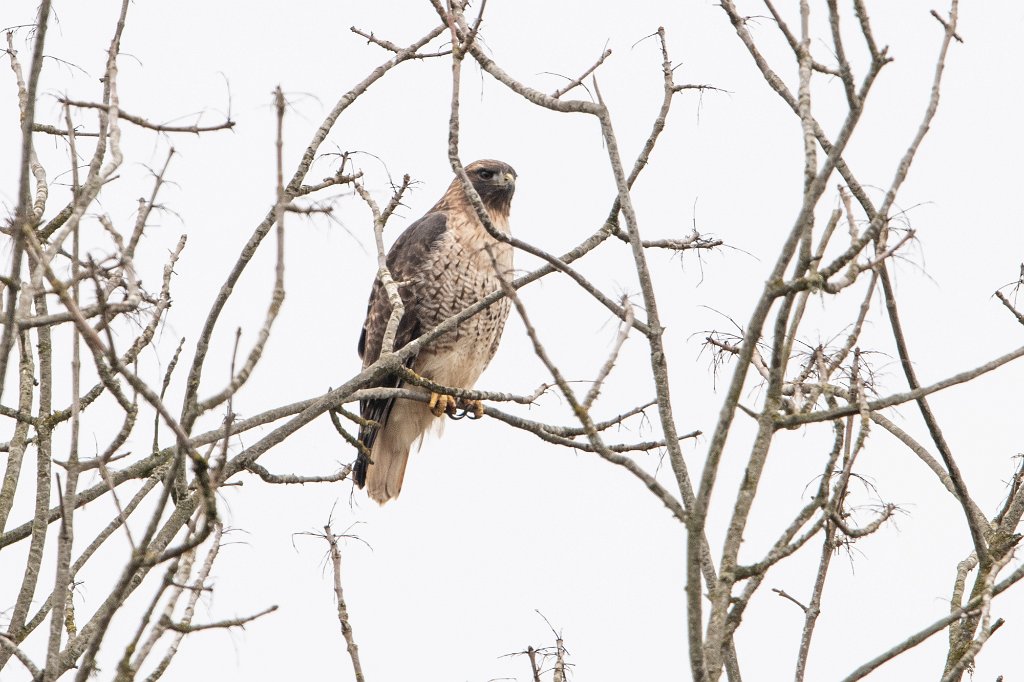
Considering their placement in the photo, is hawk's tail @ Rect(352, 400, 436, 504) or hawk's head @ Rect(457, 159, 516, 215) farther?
hawk's tail @ Rect(352, 400, 436, 504)

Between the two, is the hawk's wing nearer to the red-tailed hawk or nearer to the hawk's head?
the red-tailed hawk

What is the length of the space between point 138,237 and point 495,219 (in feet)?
13.2

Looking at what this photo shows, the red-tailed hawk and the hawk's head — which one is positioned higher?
the hawk's head

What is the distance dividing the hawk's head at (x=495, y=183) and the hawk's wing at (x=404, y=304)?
30 cm

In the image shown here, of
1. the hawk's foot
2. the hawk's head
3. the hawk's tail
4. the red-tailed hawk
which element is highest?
the hawk's head

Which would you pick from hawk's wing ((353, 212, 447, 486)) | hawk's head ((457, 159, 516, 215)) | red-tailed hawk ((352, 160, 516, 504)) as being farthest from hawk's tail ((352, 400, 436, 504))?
hawk's head ((457, 159, 516, 215))

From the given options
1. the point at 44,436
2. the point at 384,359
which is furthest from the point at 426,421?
the point at 44,436

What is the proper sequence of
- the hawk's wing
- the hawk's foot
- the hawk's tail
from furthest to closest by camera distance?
the hawk's tail, the hawk's wing, the hawk's foot

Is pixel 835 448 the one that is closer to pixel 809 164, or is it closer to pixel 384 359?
pixel 809 164

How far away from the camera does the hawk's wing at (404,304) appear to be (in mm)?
6582

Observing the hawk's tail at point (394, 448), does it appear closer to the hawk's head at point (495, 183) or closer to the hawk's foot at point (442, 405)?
the hawk's foot at point (442, 405)

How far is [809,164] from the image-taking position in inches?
111

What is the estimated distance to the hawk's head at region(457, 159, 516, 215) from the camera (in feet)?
23.1

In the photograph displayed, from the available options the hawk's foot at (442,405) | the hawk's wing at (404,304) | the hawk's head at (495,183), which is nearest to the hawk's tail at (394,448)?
the hawk's wing at (404,304)
